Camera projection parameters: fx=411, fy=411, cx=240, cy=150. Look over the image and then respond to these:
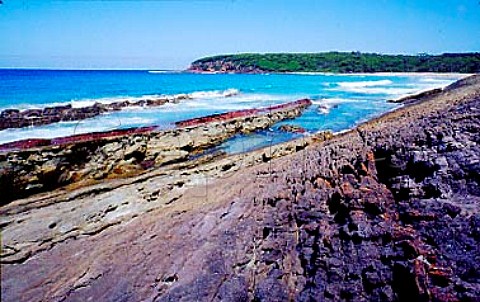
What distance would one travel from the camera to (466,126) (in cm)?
676

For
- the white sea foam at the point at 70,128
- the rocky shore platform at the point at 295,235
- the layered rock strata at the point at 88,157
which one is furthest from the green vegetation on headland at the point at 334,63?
the rocky shore platform at the point at 295,235

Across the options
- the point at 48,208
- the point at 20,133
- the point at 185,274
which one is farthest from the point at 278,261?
the point at 20,133

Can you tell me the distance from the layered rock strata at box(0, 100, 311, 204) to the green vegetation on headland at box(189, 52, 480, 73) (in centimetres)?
9480

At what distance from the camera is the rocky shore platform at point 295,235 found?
12.7ft

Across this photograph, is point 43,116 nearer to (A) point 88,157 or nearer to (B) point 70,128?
(B) point 70,128

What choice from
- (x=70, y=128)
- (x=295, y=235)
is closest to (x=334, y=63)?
(x=70, y=128)

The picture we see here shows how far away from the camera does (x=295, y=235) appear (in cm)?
491

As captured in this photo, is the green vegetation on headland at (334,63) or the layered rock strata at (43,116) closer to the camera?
the layered rock strata at (43,116)

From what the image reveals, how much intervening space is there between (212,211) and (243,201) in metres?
0.52

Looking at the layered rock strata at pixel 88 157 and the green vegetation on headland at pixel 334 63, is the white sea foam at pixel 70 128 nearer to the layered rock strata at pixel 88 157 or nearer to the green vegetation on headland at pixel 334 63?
the layered rock strata at pixel 88 157

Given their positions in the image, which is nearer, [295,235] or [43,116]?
[295,235]

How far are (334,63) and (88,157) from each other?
127466 millimetres

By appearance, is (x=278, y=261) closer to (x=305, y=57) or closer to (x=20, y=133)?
(x=20, y=133)

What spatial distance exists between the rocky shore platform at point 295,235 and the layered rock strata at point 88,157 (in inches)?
48.2
